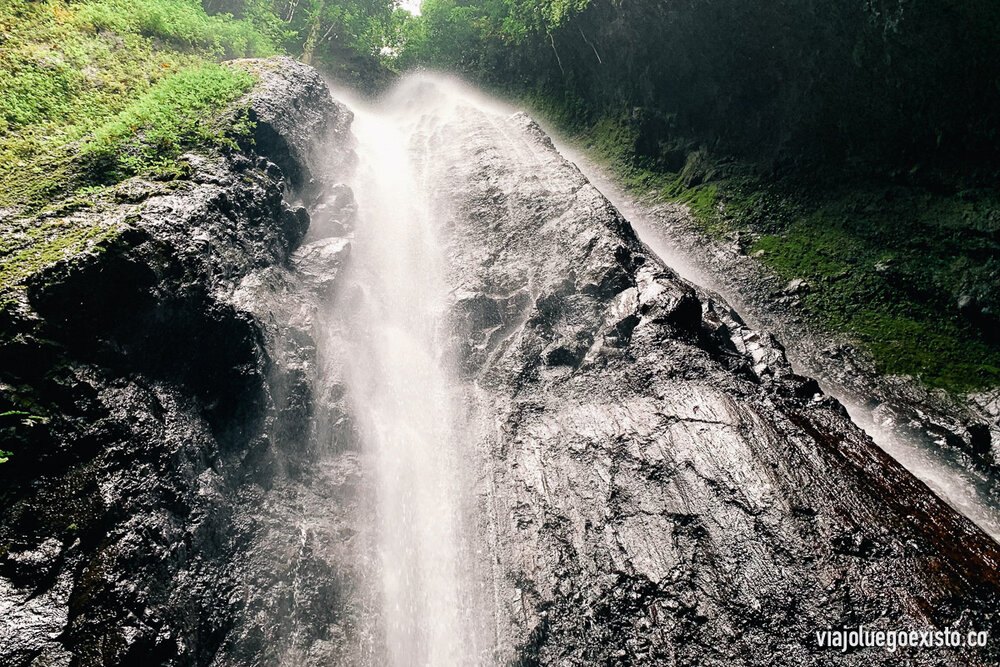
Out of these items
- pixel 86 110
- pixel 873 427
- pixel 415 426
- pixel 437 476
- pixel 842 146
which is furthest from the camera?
pixel 842 146

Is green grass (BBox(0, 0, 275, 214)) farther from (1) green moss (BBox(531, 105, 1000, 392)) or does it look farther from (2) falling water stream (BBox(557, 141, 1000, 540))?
(1) green moss (BBox(531, 105, 1000, 392))

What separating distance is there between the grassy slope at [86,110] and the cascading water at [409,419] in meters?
3.86

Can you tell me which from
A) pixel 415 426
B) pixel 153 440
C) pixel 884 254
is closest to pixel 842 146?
pixel 884 254

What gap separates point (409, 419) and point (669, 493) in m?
4.43

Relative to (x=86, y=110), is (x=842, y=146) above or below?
below

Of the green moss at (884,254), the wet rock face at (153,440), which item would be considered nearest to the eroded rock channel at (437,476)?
the wet rock face at (153,440)

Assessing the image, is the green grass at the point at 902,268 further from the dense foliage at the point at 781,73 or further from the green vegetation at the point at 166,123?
the green vegetation at the point at 166,123

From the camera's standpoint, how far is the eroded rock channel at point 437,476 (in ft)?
13.0

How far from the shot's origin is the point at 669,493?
5.09m

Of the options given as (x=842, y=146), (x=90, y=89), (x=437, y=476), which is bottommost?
(x=437, y=476)

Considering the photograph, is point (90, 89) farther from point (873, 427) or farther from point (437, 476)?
point (873, 427)

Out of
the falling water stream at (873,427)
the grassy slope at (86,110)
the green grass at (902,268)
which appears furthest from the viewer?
the green grass at (902,268)

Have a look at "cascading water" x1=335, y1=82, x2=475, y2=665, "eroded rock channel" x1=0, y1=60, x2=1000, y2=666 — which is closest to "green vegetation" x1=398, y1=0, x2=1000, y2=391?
"eroded rock channel" x1=0, y1=60, x2=1000, y2=666

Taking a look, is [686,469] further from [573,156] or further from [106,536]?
[573,156]
